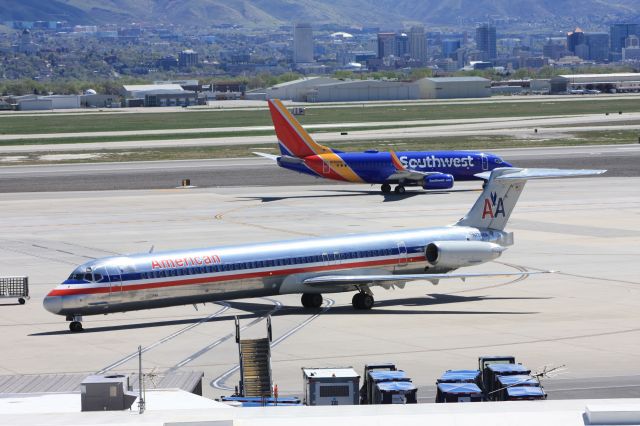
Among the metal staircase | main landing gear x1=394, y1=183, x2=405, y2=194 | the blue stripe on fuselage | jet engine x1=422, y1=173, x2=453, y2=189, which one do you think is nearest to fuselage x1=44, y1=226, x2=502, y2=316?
the metal staircase

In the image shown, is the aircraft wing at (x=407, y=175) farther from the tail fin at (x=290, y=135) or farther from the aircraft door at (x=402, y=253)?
the aircraft door at (x=402, y=253)

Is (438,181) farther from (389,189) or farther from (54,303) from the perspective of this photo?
(54,303)


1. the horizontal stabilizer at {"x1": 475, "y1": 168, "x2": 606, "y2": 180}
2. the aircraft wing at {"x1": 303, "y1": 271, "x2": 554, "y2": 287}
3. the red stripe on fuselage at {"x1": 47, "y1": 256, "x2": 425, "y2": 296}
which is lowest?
the aircraft wing at {"x1": 303, "y1": 271, "x2": 554, "y2": 287}

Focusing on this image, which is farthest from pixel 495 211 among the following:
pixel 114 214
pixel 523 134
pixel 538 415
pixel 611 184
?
pixel 523 134

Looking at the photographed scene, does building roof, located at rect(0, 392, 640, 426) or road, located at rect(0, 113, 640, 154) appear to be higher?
building roof, located at rect(0, 392, 640, 426)

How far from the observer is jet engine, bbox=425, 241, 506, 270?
54.0m

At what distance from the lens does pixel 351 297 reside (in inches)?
2216

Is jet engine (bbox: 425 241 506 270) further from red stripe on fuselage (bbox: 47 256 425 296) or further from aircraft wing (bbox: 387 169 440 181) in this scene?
aircraft wing (bbox: 387 169 440 181)

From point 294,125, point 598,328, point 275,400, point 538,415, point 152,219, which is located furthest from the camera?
point 294,125

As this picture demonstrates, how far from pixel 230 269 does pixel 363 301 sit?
6.18 meters

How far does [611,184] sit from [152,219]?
125ft

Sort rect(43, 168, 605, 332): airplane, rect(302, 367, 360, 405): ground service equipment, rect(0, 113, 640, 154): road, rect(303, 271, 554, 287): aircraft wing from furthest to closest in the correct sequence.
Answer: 1. rect(0, 113, 640, 154): road
2. rect(303, 271, 554, 287): aircraft wing
3. rect(43, 168, 605, 332): airplane
4. rect(302, 367, 360, 405): ground service equipment

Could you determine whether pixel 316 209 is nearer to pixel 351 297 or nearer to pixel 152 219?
pixel 152 219

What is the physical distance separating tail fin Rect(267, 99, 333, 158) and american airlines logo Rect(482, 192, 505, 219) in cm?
3777
